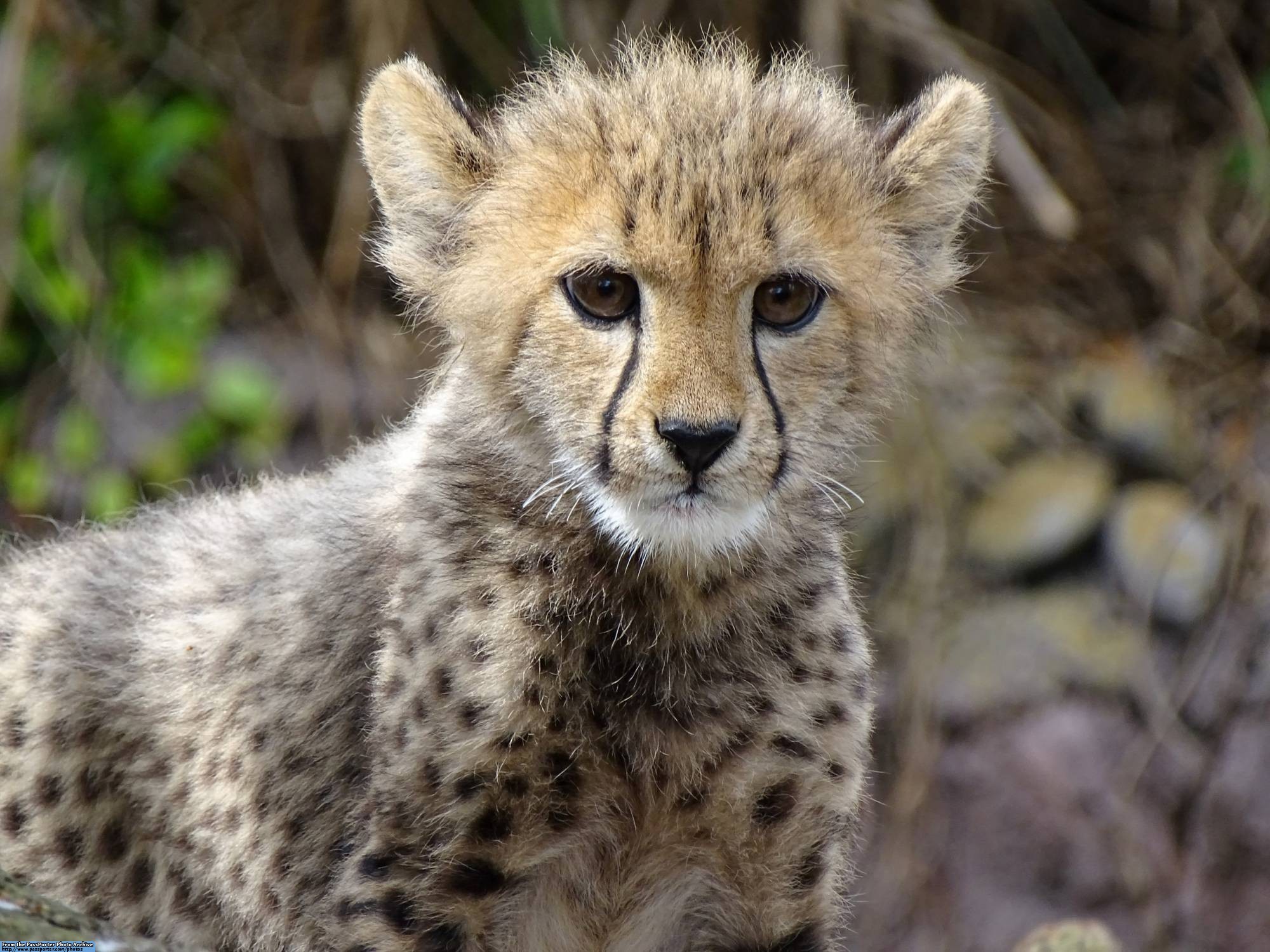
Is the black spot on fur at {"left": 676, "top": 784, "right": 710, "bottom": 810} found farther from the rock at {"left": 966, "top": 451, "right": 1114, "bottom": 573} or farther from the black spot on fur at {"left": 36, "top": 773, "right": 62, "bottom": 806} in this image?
the rock at {"left": 966, "top": 451, "right": 1114, "bottom": 573}

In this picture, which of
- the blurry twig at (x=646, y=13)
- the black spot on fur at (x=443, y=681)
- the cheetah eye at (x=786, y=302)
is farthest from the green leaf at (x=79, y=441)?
the cheetah eye at (x=786, y=302)

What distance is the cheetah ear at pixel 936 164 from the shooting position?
2279mm

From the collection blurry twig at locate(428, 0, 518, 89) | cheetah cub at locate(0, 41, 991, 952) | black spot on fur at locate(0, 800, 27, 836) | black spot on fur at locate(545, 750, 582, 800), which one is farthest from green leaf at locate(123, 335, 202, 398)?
black spot on fur at locate(545, 750, 582, 800)

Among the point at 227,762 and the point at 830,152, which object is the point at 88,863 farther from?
the point at 830,152

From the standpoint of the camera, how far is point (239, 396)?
→ 4.48 metres

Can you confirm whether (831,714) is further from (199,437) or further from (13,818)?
(199,437)

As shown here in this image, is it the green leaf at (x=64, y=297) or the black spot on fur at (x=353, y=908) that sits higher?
the green leaf at (x=64, y=297)

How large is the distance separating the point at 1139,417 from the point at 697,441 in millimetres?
3040

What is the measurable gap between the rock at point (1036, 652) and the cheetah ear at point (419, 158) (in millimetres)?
2558

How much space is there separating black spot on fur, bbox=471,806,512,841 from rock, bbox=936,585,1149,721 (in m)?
2.57

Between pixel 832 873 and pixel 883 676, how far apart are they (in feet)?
7.19

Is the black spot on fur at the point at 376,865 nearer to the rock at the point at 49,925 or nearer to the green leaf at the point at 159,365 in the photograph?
the rock at the point at 49,925

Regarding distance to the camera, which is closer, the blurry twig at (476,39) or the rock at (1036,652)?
the rock at (1036,652)

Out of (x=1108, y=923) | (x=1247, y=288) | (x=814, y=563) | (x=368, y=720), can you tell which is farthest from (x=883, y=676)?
(x=368, y=720)
